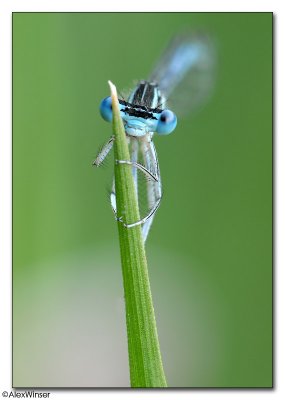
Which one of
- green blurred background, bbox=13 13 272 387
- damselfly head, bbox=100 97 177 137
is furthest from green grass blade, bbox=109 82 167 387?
green blurred background, bbox=13 13 272 387

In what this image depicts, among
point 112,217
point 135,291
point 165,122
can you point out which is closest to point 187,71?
point 112,217

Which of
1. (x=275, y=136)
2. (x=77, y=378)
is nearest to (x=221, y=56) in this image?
(x=275, y=136)

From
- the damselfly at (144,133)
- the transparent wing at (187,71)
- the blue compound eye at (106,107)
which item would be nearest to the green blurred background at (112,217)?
the transparent wing at (187,71)

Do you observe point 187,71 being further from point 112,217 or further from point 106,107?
point 106,107

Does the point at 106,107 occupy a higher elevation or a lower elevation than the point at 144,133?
higher
